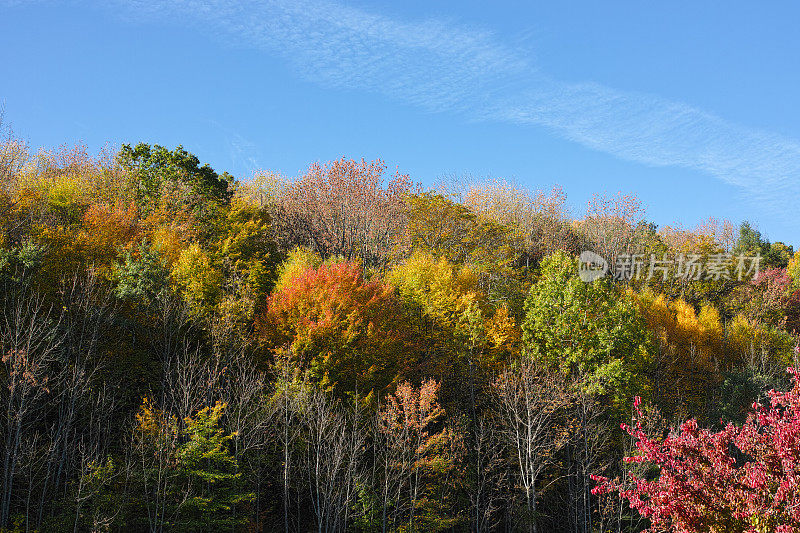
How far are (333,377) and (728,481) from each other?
21994 mm

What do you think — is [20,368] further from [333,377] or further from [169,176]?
[169,176]

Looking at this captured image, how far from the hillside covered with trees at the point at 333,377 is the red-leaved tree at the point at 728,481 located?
5 centimetres

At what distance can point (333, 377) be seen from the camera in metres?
32.1

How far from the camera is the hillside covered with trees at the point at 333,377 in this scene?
22.5m

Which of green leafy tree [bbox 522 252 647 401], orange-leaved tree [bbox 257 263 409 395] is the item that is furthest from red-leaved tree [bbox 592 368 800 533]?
green leafy tree [bbox 522 252 647 401]

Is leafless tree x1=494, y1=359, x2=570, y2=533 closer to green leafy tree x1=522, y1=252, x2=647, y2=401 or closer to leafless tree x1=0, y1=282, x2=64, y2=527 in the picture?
green leafy tree x1=522, y1=252, x2=647, y2=401

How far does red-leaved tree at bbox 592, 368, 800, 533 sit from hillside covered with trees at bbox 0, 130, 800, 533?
0.18 ft

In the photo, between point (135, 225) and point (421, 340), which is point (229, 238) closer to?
point (135, 225)

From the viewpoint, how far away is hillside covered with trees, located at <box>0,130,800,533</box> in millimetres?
22531

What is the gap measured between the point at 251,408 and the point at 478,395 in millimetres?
15502

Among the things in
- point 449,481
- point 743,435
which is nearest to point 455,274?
point 449,481

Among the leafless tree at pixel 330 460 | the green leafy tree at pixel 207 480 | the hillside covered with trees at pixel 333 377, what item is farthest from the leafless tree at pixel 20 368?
the leafless tree at pixel 330 460

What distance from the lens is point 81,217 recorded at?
38438 millimetres

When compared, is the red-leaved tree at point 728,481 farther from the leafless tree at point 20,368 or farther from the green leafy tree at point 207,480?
the leafless tree at point 20,368
